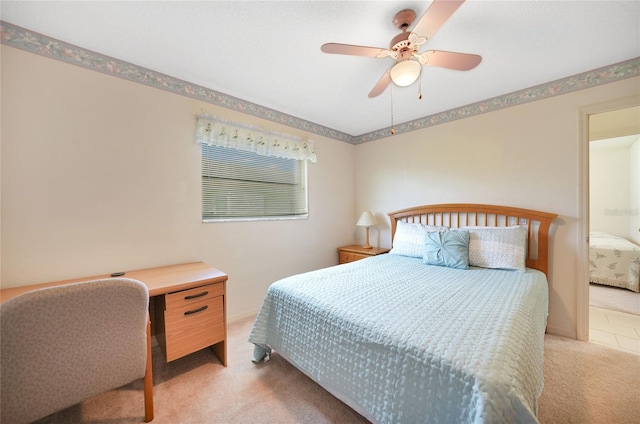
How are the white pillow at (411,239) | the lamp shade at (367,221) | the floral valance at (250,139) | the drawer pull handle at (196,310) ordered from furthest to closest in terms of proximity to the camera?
the lamp shade at (367,221), the white pillow at (411,239), the floral valance at (250,139), the drawer pull handle at (196,310)

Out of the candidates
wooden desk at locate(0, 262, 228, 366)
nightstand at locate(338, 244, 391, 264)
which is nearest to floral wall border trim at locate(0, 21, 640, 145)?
wooden desk at locate(0, 262, 228, 366)

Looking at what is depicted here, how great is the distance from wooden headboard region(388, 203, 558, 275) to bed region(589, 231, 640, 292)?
2.24 meters

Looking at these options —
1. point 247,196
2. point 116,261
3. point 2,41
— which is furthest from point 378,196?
point 2,41

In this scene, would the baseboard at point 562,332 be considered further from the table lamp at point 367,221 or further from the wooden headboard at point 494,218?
the table lamp at point 367,221

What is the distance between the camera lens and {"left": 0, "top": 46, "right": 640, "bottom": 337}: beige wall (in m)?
1.57

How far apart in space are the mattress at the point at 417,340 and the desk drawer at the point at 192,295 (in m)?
0.39

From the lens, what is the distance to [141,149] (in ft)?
6.46

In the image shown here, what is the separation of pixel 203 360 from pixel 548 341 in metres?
3.02

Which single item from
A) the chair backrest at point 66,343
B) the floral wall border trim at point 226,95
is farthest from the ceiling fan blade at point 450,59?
the chair backrest at point 66,343

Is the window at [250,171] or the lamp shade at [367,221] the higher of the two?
the window at [250,171]

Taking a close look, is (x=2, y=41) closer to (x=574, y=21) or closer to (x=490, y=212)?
(x=574, y=21)

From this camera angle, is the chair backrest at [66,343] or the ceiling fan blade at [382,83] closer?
the chair backrest at [66,343]

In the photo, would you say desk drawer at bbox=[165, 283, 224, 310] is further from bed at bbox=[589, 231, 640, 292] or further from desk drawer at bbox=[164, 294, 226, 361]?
bed at bbox=[589, 231, 640, 292]

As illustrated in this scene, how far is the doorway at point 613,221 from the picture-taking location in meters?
2.17
